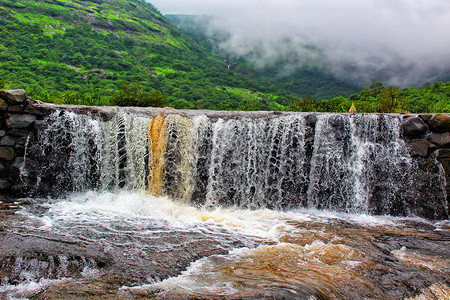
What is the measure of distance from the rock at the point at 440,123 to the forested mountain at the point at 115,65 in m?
14.0

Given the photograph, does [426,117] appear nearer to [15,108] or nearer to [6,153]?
[15,108]

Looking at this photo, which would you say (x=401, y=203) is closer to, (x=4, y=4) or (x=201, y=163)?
(x=201, y=163)

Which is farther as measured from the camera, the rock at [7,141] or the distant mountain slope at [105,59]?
the distant mountain slope at [105,59]

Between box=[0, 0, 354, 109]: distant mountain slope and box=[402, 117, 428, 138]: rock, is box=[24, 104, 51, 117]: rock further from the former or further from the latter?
box=[402, 117, 428, 138]: rock

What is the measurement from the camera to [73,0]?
73.5 m

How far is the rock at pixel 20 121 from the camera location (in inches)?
419

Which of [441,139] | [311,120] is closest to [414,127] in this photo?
[441,139]

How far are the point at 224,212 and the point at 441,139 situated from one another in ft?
24.0

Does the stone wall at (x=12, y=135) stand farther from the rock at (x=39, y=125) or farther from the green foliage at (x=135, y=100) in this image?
the green foliage at (x=135, y=100)

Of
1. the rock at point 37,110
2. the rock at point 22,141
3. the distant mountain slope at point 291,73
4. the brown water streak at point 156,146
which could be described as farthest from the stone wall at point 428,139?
the distant mountain slope at point 291,73

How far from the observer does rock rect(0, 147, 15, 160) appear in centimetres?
1059

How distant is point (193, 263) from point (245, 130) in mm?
6475

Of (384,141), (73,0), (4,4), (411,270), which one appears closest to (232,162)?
(384,141)

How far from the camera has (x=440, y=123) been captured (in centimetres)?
1013
